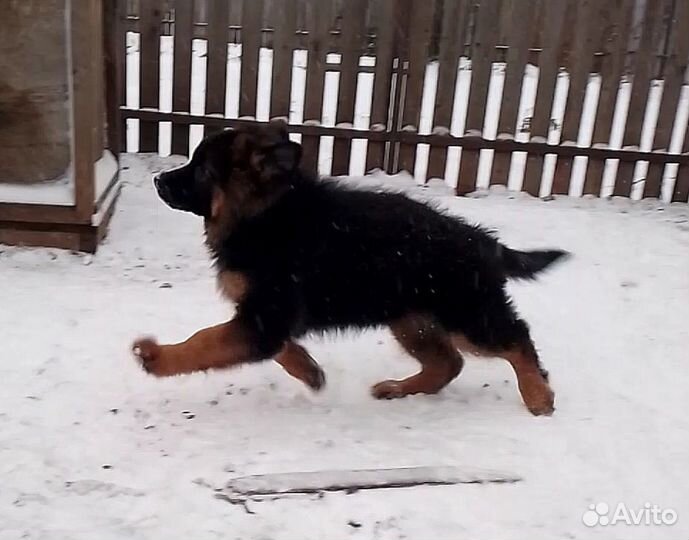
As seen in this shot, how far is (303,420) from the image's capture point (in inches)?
146

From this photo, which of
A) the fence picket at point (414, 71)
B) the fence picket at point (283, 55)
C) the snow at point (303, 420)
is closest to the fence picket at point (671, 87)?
the snow at point (303, 420)

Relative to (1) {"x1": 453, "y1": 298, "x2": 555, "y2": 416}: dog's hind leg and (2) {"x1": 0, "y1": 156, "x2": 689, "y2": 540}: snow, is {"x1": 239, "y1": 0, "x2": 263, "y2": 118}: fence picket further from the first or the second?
(1) {"x1": 453, "y1": 298, "x2": 555, "y2": 416}: dog's hind leg

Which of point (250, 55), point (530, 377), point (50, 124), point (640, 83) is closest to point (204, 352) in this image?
point (530, 377)

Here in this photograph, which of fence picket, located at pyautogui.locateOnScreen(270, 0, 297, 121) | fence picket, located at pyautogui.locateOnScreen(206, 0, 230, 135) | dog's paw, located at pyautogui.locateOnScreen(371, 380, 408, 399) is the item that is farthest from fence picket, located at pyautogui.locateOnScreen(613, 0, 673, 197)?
dog's paw, located at pyautogui.locateOnScreen(371, 380, 408, 399)

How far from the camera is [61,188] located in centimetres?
514

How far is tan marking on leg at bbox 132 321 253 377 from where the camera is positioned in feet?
11.7

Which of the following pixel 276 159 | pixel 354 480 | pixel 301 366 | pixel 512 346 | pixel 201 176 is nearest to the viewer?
pixel 354 480

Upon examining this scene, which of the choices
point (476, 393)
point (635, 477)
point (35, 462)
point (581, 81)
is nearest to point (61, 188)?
point (35, 462)

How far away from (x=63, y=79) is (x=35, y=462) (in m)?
2.61

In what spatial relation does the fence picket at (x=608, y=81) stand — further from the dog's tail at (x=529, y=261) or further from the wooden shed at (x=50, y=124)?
the wooden shed at (x=50, y=124)

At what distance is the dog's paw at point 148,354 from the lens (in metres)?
3.61

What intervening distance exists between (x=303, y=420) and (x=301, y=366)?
0.99 feet

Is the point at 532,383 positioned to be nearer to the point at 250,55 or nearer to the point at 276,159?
the point at 276,159

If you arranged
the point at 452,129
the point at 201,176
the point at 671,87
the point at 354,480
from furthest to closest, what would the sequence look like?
1. the point at 452,129
2. the point at 671,87
3. the point at 201,176
4. the point at 354,480
